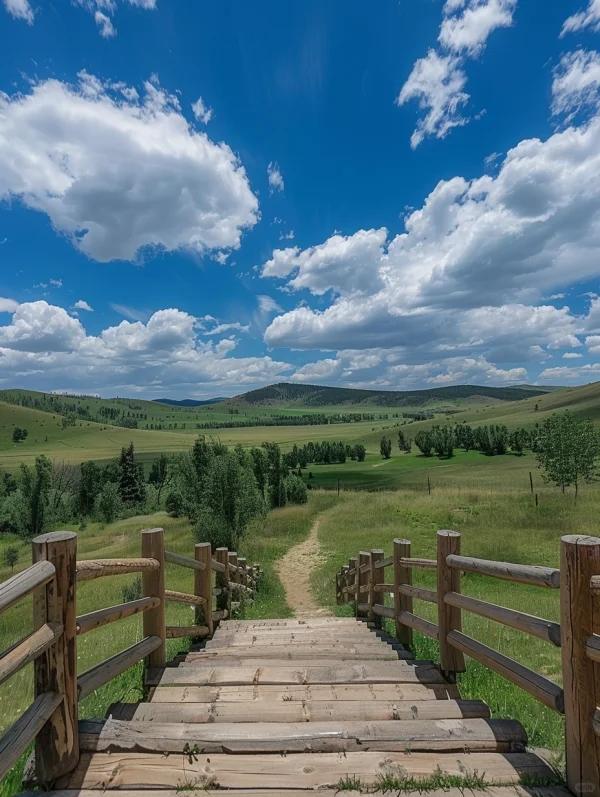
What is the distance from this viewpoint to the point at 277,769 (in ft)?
8.80

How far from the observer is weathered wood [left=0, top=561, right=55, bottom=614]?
229 cm

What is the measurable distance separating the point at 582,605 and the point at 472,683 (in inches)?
108

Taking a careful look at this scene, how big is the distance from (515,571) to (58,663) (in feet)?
10.5

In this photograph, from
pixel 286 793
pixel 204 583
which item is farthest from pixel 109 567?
pixel 204 583

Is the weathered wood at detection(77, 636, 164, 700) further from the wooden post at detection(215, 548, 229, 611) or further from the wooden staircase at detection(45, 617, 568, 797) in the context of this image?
the wooden post at detection(215, 548, 229, 611)

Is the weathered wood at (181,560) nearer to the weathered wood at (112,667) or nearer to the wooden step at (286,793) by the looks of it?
the weathered wood at (112,667)

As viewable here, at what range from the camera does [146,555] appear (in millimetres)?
4566

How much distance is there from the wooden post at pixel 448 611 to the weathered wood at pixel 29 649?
133 inches

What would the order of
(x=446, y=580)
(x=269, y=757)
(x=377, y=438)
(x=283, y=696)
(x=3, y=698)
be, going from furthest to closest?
(x=377, y=438) → (x=3, y=698) → (x=446, y=580) → (x=283, y=696) → (x=269, y=757)

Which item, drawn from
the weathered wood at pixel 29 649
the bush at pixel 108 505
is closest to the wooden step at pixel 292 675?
the weathered wood at pixel 29 649

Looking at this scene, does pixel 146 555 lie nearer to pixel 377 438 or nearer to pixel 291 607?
pixel 291 607

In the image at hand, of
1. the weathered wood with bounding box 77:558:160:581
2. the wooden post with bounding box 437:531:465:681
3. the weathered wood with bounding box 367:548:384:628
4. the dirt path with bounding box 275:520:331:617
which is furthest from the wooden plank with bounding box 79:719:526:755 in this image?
the dirt path with bounding box 275:520:331:617

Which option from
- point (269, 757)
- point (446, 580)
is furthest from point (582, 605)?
point (269, 757)

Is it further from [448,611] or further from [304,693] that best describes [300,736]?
[448,611]
